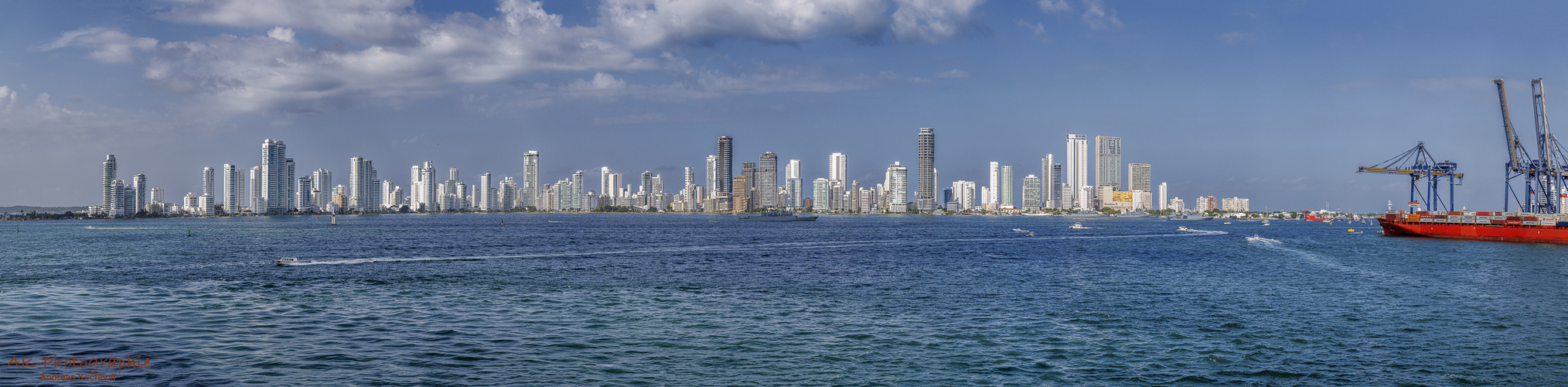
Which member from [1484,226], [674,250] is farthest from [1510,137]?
[674,250]

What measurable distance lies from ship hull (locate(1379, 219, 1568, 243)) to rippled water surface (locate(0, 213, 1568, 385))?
3341 cm

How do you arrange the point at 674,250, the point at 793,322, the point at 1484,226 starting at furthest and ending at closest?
1. the point at 1484,226
2. the point at 674,250
3. the point at 793,322

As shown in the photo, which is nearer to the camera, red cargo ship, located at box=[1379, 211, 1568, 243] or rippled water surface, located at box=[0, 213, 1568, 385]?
rippled water surface, located at box=[0, 213, 1568, 385]

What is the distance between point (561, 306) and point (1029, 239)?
3132 inches

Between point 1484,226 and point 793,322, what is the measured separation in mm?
99863

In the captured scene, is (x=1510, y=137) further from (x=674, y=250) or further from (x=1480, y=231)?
(x=674, y=250)

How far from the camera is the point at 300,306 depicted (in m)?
32.3

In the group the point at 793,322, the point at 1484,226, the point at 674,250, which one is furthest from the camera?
the point at 1484,226

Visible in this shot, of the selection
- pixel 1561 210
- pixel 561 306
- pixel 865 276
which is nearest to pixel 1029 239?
pixel 865 276

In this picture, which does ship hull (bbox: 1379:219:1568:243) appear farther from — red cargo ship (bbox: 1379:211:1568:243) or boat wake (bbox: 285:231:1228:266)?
boat wake (bbox: 285:231:1228:266)

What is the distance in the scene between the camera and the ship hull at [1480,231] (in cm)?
8356

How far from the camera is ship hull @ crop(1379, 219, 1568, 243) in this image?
274ft

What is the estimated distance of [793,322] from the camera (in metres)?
28.6

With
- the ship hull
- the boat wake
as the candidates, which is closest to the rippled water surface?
the boat wake
